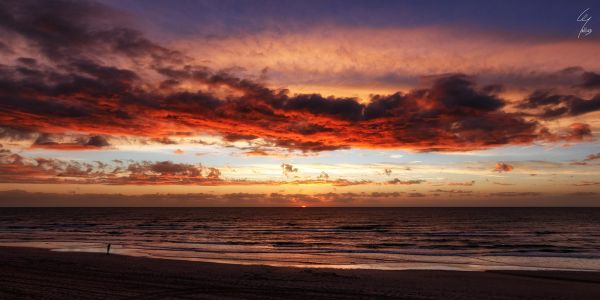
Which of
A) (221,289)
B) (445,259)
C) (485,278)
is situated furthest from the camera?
(445,259)

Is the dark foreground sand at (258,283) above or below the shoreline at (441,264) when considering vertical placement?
above

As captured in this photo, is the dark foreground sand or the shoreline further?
the shoreline

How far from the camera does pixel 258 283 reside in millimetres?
19391

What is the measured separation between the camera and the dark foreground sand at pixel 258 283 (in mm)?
16688

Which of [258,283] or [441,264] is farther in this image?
[441,264]

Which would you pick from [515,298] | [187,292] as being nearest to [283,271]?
[187,292]

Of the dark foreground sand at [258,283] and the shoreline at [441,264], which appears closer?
the dark foreground sand at [258,283]

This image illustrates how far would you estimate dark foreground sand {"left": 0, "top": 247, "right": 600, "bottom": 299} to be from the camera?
16.7m

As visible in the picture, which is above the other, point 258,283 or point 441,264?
point 258,283

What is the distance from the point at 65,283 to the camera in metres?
18.0

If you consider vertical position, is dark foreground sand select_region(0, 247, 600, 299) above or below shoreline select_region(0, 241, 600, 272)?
above

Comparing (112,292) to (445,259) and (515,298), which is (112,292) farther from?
(445,259)

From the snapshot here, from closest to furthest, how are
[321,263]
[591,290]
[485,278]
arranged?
[591,290] < [485,278] < [321,263]

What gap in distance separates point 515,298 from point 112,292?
1628 centimetres
